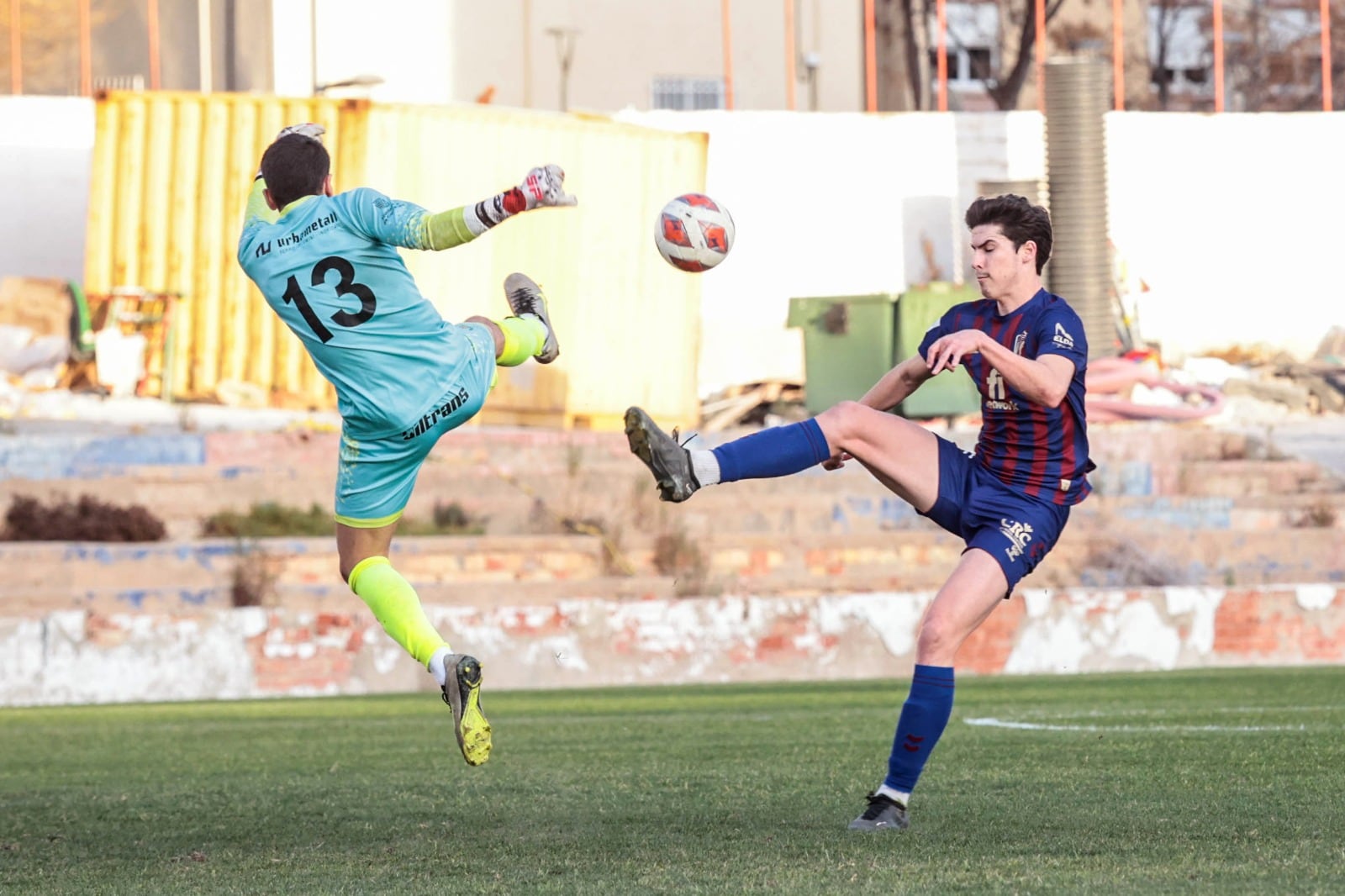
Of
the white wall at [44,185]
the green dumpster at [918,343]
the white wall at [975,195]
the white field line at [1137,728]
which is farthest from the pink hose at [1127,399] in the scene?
the white field line at [1137,728]

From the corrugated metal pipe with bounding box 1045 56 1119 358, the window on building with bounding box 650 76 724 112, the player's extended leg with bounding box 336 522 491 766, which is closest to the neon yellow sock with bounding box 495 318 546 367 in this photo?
the player's extended leg with bounding box 336 522 491 766

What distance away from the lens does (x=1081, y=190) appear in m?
29.0

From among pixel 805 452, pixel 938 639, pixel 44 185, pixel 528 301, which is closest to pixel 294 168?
pixel 528 301

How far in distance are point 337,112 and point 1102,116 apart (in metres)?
11.4

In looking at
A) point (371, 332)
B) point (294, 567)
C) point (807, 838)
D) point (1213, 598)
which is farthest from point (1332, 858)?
point (294, 567)

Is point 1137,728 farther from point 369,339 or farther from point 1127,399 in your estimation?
point 1127,399

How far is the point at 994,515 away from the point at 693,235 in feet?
6.16

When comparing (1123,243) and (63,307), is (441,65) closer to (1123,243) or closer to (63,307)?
(63,307)

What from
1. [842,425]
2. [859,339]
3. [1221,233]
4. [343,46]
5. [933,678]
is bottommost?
[933,678]

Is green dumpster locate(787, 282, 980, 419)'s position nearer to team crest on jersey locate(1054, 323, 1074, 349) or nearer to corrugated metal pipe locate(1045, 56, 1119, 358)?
corrugated metal pipe locate(1045, 56, 1119, 358)

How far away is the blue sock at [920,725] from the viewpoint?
683 centimetres

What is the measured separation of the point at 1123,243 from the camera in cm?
3022

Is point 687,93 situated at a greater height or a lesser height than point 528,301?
greater

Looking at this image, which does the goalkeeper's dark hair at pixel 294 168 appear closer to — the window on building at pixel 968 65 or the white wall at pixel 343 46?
the white wall at pixel 343 46
